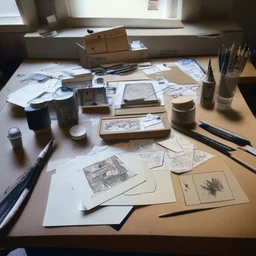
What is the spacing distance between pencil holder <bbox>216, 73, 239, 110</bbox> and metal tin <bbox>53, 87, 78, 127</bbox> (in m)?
0.54

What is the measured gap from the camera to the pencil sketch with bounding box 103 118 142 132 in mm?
952

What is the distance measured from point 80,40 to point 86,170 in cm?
96

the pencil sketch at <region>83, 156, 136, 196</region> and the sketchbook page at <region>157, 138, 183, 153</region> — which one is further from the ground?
the pencil sketch at <region>83, 156, 136, 196</region>

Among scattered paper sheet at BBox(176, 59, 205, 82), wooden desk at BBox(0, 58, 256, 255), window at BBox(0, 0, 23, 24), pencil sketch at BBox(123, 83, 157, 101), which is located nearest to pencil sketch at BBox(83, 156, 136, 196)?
wooden desk at BBox(0, 58, 256, 255)

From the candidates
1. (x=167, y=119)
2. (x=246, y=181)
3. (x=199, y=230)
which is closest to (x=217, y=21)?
(x=167, y=119)

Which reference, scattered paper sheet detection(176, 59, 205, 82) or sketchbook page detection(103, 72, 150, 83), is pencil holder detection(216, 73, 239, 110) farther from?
sketchbook page detection(103, 72, 150, 83)

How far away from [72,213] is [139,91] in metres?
0.62

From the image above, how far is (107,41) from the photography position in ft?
4.64

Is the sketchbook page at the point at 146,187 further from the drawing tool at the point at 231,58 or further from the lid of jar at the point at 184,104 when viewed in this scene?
the drawing tool at the point at 231,58

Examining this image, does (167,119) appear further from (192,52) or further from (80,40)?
(80,40)

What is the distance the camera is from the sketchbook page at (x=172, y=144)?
0.88 metres

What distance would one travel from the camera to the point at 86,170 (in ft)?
2.67

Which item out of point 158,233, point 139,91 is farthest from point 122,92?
point 158,233

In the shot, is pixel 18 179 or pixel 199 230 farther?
pixel 18 179
